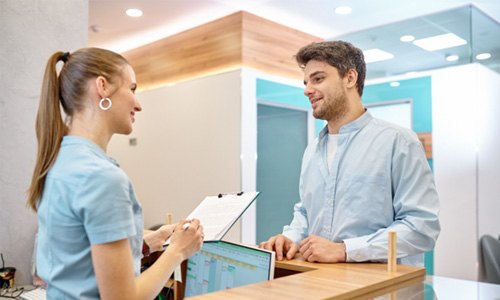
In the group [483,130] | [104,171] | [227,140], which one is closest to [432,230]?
[104,171]

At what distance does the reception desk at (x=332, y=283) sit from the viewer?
106cm

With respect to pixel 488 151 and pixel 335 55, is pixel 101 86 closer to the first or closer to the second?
pixel 335 55

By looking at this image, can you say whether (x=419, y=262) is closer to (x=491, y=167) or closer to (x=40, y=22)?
(x=40, y=22)

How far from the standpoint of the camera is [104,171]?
100 cm

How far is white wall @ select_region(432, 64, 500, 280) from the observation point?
4191mm

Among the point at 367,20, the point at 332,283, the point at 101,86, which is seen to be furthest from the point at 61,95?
the point at 367,20

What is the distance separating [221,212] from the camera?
143 centimetres

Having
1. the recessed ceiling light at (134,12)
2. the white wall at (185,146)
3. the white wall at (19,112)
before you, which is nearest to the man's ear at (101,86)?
the white wall at (19,112)

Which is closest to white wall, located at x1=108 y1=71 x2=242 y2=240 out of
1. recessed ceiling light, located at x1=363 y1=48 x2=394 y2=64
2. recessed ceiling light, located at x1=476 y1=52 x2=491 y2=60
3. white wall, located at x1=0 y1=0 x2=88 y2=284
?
recessed ceiling light, located at x1=363 y1=48 x2=394 y2=64

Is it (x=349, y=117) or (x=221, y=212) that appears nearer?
(x=221, y=212)

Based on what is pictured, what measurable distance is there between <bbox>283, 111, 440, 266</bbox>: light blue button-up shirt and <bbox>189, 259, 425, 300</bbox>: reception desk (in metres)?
0.14

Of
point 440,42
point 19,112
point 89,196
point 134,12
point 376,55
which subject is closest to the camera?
point 89,196

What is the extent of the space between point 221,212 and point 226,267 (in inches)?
13.0

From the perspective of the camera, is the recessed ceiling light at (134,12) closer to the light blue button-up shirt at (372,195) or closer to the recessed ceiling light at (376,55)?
the recessed ceiling light at (376,55)
